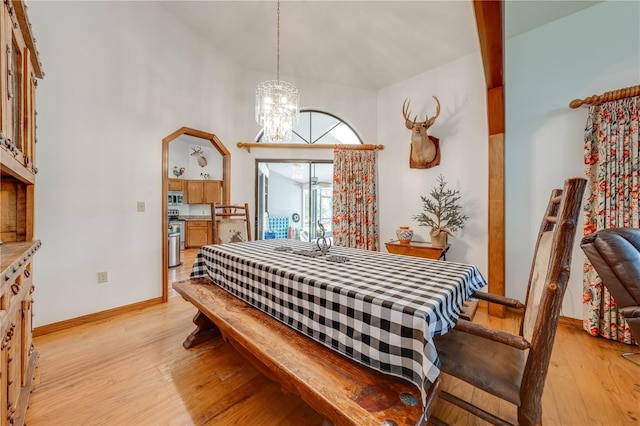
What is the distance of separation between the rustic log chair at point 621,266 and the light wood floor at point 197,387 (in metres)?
0.55

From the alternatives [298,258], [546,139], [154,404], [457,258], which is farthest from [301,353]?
[546,139]

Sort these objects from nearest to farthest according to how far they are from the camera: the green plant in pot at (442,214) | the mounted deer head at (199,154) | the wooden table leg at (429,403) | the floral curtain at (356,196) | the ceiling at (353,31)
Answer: the wooden table leg at (429,403), the ceiling at (353,31), the green plant in pot at (442,214), the floral curtain at (356,196), the mounted deer head at (199,154)

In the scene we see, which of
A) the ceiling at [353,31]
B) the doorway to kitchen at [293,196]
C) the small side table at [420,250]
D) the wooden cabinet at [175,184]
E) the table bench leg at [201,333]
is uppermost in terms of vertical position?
the ceiling at [353,31]

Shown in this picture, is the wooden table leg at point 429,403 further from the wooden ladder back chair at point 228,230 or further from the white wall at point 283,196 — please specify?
the white wall at point 283,196

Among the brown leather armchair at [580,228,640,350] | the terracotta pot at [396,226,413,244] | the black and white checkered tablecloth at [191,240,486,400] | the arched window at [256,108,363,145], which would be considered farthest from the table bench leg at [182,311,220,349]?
the arched window at [256,108,363,145]

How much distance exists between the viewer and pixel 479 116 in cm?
293

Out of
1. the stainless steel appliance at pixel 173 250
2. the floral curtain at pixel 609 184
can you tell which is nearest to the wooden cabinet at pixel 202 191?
the stainless steel appliance at pixel 173 250

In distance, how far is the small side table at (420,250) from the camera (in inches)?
109

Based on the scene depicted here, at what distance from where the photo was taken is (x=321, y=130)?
4.10 meters

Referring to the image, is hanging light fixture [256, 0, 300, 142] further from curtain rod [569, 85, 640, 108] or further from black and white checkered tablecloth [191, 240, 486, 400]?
curtain rod [569, 85, 640, 108]

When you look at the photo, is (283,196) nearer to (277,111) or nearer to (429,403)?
(277,111)

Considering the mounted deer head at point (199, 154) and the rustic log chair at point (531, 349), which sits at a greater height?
the mounted deer head at point (199, 154)

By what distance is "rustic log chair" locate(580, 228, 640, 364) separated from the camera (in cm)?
127

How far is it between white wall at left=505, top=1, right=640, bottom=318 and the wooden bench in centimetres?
249
